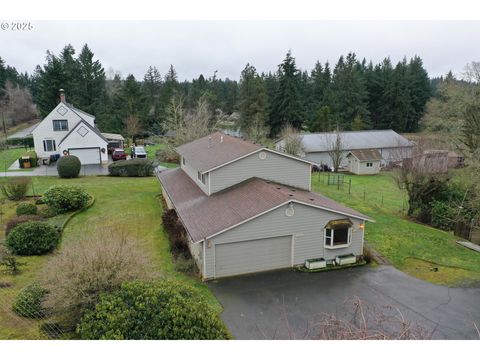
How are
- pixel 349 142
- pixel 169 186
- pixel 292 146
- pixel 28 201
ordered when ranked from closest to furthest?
pixel 169 186 < pixel 28 201 < pixel 292 146 < pixel 349 142

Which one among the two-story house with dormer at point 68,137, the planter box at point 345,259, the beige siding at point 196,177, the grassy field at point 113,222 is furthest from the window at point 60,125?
the planter box at point 345,259

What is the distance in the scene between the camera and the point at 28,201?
27.5m

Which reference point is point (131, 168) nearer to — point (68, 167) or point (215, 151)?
point (68, 167)

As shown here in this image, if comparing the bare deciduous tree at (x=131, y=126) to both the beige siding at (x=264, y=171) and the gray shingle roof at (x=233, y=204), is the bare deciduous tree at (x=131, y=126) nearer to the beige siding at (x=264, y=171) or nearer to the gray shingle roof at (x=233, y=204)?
the gray shingle roof at (x=233, y=204)

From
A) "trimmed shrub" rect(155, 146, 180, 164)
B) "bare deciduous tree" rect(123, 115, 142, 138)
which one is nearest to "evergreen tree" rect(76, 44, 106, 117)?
"bare deciduous tree" rect(123, 115, 142, 138)

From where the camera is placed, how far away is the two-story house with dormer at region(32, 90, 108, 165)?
40656 millimetres

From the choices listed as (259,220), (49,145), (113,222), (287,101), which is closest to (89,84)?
(49,145)

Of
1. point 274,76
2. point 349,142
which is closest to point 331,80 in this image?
point 274,76

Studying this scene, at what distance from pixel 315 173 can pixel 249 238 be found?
31.5 meters

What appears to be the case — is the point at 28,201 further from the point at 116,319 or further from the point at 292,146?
the point at 292,146

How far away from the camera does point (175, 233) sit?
65.2 ft

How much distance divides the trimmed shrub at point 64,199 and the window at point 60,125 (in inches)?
838

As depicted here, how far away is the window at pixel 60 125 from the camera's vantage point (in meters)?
43.6

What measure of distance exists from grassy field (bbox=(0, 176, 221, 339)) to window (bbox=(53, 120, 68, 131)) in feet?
35.4
